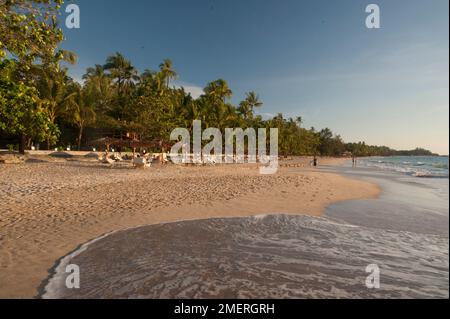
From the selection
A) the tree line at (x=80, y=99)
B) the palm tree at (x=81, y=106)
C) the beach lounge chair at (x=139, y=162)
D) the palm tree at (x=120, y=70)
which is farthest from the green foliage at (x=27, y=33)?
the palm tree at (x=120, y=70)

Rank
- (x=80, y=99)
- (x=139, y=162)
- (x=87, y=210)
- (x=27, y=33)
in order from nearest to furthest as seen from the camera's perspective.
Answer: (x=27, y=33)
(x=87, y=210)
(x=139, y=162)
(x=80, y=99)

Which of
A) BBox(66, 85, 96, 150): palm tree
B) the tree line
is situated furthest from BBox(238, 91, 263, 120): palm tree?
BBox(66, 85, 96, 150): palm tree

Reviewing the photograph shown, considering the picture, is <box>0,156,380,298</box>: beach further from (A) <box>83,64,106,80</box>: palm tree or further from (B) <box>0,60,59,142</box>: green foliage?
(A) <box>83,64,106,80</box>: palm tree

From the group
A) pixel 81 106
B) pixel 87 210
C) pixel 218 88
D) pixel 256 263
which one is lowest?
pixel 256 263

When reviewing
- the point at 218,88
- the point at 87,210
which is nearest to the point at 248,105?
the point at 218,88

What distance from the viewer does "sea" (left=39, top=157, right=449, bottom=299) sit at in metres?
3.92

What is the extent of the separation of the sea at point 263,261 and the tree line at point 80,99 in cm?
237

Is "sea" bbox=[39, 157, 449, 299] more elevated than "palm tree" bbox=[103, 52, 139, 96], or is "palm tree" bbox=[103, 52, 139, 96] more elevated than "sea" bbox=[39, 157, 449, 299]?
"palm tree" bbox=[103, 52, 139, 96]

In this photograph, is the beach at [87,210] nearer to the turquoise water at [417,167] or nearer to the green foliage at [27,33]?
the green foliage at [27,33]

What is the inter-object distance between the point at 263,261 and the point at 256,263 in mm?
159

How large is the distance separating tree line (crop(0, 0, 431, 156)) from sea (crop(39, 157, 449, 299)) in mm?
2370

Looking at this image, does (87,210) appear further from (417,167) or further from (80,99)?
(417,167)

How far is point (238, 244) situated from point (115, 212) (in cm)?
410

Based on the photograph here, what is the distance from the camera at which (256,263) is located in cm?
479
